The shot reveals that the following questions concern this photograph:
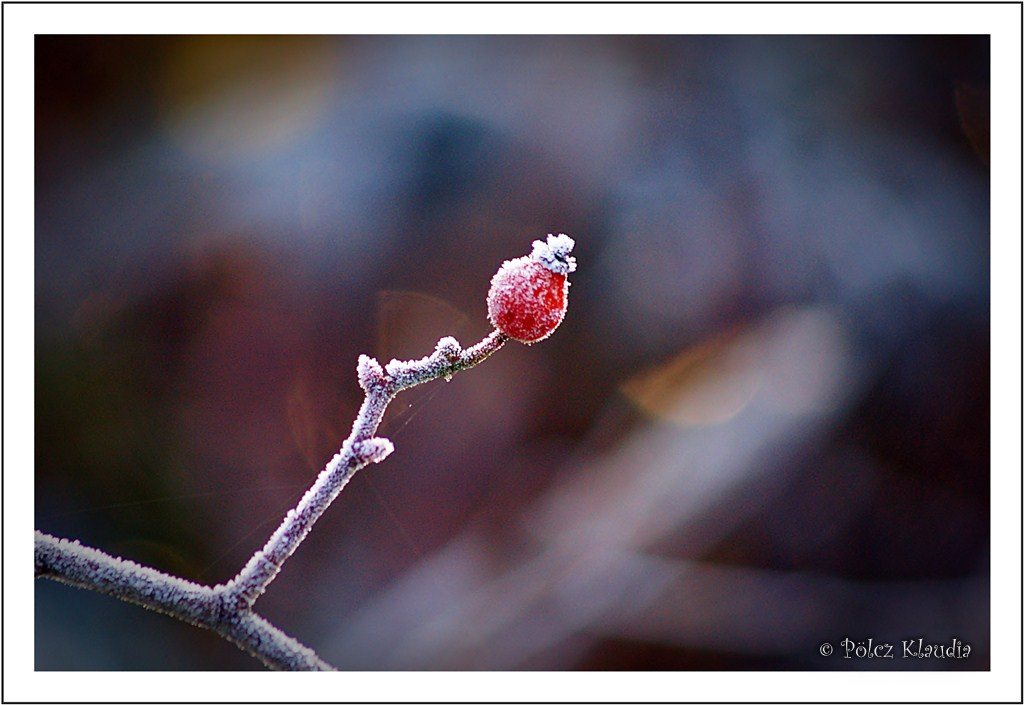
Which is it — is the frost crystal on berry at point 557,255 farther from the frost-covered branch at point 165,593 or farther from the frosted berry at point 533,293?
the frost-covered branch at point 165,593

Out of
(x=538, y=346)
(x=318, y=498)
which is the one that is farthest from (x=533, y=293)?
(x=538, y=346)

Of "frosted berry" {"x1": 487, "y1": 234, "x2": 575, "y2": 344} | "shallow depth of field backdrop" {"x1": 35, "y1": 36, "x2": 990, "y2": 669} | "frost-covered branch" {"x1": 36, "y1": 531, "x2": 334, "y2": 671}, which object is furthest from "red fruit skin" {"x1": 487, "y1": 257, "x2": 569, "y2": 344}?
"shallow depth of field backdrop" {"x1": 35, "y1": 36, "x2": 990, "y2": 669}

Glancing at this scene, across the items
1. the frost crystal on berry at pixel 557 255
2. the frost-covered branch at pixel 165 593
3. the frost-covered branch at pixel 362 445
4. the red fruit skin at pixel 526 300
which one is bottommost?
the frost-covered branch at pixel 165 593

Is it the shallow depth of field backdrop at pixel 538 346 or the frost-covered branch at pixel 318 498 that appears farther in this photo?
the shallow depth of field backdrop at pixel 538 346

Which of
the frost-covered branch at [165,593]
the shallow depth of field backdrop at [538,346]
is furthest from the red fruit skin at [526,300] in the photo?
the shallow depth of field backdrop at [538,346]

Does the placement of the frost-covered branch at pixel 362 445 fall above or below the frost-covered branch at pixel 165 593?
above

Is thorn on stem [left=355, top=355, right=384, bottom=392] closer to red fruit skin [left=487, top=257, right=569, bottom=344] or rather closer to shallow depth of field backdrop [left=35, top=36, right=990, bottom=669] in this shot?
red fruit skin [left=487, top=257, right=569, bottom=344]
